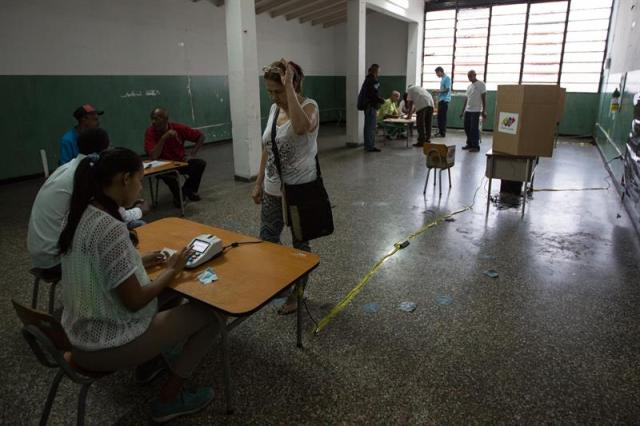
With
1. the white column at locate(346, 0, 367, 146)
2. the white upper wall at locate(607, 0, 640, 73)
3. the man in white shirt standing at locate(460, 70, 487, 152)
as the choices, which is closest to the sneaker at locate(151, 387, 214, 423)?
the white upper wall at locate(607, 0, 640, 73)

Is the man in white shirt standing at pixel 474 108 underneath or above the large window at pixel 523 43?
underneath

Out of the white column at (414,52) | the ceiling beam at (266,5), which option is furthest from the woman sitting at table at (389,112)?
the ceiling beam at (266,5)

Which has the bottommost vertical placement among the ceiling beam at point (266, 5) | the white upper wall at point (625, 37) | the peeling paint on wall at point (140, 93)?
the peeling paint on wall at point (140, 93)

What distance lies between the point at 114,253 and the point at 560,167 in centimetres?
694

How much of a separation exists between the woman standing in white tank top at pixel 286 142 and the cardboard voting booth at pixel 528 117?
251 centimetres

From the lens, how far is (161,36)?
742 cm

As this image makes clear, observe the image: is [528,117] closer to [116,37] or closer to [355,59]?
[355,59]

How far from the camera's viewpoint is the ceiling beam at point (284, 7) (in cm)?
927

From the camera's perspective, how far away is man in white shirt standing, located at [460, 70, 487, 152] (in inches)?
306

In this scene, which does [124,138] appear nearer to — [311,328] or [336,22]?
[311,328]

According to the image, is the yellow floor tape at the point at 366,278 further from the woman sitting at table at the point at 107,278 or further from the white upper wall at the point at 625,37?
the white upper wall at the point at 625,37

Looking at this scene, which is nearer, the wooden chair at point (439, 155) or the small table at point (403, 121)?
the wooden chair at point (439, 155)

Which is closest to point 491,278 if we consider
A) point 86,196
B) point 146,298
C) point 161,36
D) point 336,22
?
point 146,298

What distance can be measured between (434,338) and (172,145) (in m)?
3.45
